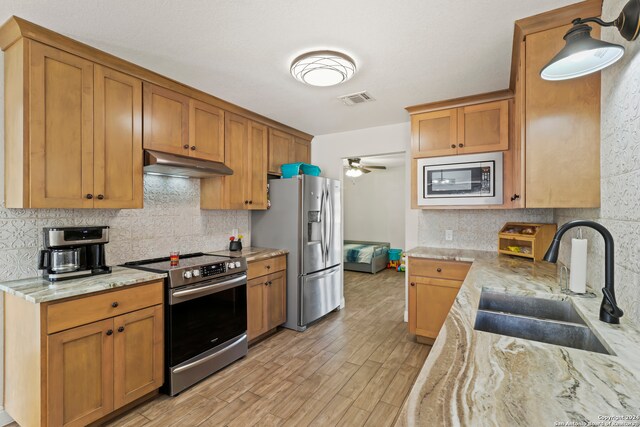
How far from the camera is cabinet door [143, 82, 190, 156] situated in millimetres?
2447

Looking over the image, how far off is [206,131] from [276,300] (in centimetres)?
189

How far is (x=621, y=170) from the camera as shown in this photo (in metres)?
1.34

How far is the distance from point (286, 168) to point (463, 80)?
209 centimetres

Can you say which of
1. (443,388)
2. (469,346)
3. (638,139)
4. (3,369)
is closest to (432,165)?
(638,139)

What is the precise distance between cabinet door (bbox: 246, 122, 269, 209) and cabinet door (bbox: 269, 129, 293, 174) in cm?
11

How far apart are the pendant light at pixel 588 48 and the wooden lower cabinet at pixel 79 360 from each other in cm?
264

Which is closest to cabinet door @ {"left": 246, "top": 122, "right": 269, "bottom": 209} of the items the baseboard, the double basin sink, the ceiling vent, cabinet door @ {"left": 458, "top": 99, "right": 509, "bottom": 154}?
the ceiling vent

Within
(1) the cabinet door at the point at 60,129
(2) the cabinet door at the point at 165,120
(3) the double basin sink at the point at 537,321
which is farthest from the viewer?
(2) the cabinet door at the point at 165,120

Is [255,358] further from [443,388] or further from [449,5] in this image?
[449,5]

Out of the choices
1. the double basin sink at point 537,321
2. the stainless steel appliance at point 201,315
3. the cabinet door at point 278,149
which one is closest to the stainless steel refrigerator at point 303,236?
the cabinet door at point 278,149

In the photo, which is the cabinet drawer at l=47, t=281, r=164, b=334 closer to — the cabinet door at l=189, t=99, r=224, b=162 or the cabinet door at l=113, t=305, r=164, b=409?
the cabinet door at l=113, t=305, r=164, b=409

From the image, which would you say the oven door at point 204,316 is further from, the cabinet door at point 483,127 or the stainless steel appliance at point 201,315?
the cabinet door at point 483,127

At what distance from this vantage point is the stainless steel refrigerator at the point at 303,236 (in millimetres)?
3496

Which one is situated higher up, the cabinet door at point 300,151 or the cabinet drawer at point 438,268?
the cabinet door at point 300,151
